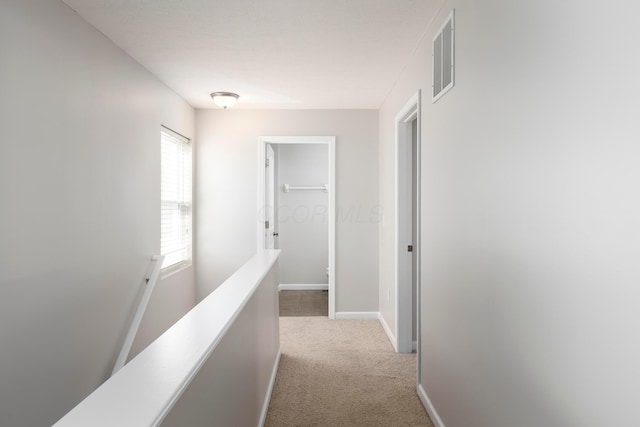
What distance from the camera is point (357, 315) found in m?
4.70

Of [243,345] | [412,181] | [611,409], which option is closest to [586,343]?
[611,409]

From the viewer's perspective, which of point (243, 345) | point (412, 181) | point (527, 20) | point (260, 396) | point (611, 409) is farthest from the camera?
point (412, 181)

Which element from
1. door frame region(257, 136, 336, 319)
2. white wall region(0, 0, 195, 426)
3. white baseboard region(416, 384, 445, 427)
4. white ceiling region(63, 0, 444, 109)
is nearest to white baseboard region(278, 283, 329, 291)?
door frame region(257, 136, 336, 319)

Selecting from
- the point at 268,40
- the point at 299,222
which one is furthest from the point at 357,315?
the point at 268,40

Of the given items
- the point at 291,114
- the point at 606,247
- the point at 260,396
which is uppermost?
the point at 291,114

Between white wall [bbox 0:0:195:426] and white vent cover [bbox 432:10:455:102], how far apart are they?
2083mm

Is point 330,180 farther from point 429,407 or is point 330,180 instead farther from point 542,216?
point 542,216

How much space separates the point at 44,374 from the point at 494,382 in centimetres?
215

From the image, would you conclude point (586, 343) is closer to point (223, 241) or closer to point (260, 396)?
point (260, 396)

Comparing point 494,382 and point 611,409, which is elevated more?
point 611,409

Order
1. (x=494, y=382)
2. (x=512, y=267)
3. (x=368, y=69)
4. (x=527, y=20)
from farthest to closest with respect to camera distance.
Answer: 1. (x=368, y=69)
2. (x=494, y=382)
3. (x=512, y=267)
4. (x=527, y=20)

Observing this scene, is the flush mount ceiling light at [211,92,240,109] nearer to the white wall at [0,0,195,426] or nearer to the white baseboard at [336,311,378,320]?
the white wall at [0,0,195,426]

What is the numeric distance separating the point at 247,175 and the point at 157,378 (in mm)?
3841

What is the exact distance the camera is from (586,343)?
1.04 metres
